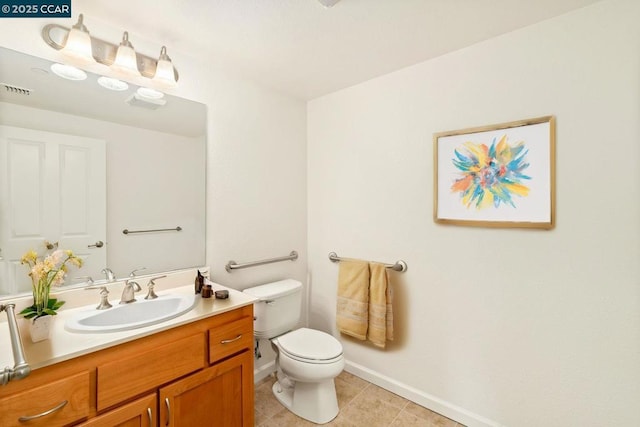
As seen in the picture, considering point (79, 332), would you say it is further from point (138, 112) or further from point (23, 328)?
point (138, 112)

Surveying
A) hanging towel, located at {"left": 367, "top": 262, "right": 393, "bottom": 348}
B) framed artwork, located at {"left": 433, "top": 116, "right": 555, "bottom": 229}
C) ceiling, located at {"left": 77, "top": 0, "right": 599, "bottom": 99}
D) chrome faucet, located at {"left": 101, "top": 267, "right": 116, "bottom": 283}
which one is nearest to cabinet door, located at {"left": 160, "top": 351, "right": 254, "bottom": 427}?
chrome faucet, located at {"left": 101, "top": 267, "right": 116, "bottom": 283}

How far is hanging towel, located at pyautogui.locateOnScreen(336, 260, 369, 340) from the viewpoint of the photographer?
79.9 inches

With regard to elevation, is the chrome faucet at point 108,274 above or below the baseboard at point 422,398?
above

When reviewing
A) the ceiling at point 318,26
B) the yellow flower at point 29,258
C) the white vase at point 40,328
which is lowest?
the white vase at point 40,328

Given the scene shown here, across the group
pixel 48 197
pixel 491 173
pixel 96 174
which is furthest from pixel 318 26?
pixel 48 197

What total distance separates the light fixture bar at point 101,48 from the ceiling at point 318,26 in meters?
0.11

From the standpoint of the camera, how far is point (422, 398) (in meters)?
1.89

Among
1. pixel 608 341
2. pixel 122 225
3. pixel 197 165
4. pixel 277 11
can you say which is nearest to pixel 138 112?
pixel 197 165

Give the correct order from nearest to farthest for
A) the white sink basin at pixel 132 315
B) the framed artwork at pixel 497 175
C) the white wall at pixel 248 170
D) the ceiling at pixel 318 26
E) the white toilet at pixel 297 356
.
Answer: the white sink basin at pixel 132 315 < the ceiling at pixel 318 26 < the framed artwork at pixel 497 175 < the white toilet at pixel 297 356 < the white wall at pixel 248 170

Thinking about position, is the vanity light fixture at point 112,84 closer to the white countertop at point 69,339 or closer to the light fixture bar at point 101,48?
the light fixture bar at point 101,48

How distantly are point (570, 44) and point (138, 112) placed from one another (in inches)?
89.8

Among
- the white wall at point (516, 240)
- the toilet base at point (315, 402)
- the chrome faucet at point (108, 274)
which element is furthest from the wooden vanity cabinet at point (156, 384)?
the white wall at point (516, 240)

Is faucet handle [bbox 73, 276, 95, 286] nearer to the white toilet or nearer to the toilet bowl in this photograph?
the white toilet

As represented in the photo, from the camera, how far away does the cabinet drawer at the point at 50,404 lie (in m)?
0.86
